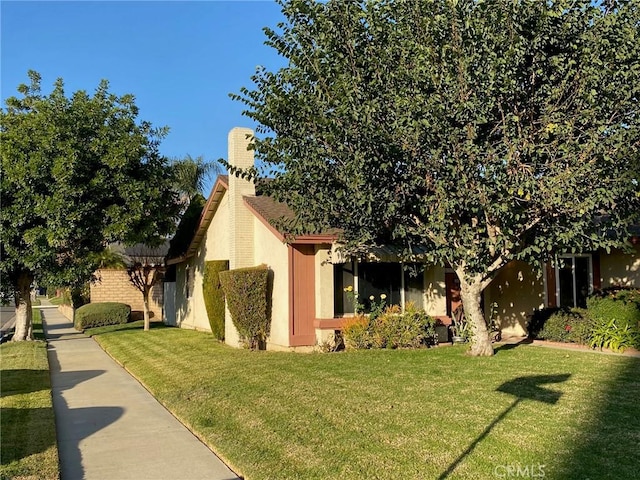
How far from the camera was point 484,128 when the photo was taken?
31.0 feet

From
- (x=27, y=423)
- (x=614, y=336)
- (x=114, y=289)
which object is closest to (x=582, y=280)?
(x=614, y=336)

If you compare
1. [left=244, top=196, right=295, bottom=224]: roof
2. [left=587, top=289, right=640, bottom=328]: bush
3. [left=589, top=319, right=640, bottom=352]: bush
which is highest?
[left=244, top=196, right=295, bottom=224]: roof

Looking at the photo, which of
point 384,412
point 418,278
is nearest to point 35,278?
point 418,278

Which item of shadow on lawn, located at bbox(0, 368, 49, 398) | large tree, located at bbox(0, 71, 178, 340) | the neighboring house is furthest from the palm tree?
shadow on lawn, located at bbox(0, 368, 49, 398)

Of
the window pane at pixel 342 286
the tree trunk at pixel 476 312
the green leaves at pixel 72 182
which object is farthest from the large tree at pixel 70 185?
the tree trunk at pixel 476 312

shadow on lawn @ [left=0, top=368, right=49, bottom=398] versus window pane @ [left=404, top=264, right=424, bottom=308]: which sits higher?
window pane @ [left=404, top=264, right=424, bottom=308]

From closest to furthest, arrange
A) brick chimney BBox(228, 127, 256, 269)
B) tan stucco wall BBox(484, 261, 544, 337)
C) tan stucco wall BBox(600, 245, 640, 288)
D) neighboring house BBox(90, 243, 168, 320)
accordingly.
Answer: tan stucco wall BBox(600, 245, 640, 288) < brick chimney BBox(228, 127, 256, 269) < tan stucco wall BBox(484, 261, 544, 337) < neighboring house BBox(90, 243, 168, 320)

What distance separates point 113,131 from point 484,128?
12.3 metres

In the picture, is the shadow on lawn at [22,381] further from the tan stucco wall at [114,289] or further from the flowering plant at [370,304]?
the tan stucco wall at [114,289]

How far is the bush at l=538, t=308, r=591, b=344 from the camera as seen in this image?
1305 centimetres

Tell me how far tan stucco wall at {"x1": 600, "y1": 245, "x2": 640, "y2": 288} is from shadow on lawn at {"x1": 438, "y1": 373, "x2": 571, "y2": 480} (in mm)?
6205

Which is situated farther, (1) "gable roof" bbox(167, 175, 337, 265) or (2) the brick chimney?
(2) the brick chimney

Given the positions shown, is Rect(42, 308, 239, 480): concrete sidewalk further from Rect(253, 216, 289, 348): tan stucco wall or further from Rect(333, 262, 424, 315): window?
Rect(333, 262, 424, 315): window

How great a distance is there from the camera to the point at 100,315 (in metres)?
23.6
